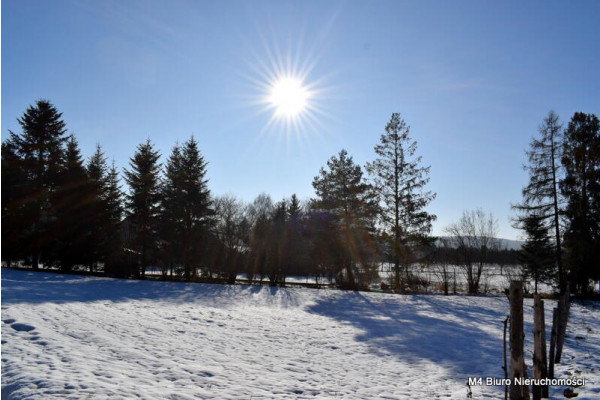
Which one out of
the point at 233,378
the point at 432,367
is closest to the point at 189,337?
the point at 233,378

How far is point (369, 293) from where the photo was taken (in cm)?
2577

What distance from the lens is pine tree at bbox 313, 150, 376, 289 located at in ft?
94.1

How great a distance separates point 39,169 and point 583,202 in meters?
41.7

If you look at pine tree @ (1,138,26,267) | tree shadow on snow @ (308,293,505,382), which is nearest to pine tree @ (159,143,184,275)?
pine tree @ (1,138,26,267)

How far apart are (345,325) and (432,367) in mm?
5784

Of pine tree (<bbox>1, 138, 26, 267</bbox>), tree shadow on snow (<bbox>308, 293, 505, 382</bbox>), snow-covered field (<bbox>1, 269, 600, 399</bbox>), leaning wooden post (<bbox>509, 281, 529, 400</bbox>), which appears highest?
pine tree (<bbox>1, 138, 26, 267</bbox>)

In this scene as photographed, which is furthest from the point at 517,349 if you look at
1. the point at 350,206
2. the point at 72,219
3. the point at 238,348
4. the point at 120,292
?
the point at 72,219

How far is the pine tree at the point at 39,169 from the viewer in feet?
88.1

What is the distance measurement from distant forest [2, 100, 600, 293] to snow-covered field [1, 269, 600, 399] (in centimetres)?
853

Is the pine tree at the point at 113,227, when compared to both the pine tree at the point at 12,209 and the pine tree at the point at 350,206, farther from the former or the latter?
the pine tree at the point at 350,206

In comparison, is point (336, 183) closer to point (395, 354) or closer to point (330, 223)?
point (330, 223)

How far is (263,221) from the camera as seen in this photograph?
109ft

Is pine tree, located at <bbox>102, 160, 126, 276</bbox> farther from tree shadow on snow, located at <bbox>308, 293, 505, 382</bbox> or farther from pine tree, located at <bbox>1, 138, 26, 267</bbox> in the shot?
tree shadow on snow, located at <bbox>308, 293, 505, 382</bbox>

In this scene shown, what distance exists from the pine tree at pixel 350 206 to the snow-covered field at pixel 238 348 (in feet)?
29.4
